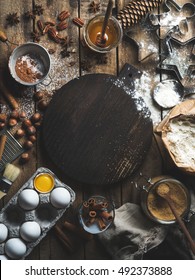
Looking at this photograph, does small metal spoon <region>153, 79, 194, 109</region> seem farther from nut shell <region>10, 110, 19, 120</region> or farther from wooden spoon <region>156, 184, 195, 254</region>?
nut shell <region>10, 110, 19, 120</region>

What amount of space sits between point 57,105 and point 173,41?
19.1 inches

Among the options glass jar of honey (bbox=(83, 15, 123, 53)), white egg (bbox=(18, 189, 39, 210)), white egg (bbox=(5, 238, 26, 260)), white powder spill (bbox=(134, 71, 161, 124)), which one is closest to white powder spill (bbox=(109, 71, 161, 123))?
white powder spill (bbox=(134, 71, 161, 124))

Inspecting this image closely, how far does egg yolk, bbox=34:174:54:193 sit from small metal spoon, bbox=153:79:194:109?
48 centimetres

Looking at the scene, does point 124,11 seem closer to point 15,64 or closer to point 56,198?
Result: point 15,64

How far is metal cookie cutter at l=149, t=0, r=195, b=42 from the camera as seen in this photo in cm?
226

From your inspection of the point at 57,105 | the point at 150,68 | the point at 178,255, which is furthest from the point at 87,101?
the point at 178,255

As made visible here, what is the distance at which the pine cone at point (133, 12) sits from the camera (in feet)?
7.24

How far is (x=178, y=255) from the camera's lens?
210cm

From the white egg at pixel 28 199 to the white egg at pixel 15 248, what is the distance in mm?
113

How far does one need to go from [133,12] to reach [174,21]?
169 millimetres

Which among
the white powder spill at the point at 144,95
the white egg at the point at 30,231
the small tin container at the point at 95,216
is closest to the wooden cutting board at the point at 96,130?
the white powder spill at the point at 144,95

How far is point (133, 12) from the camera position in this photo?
7.24 feet

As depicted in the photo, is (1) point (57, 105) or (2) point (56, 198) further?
(1) point (57, 105)

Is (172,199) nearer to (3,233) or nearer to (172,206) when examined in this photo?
(172,206)
